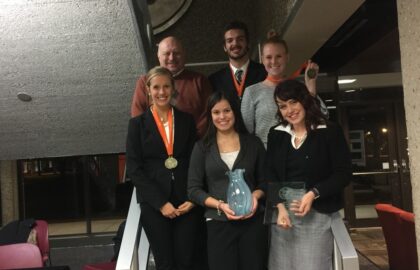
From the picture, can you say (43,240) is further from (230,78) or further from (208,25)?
(208,25)

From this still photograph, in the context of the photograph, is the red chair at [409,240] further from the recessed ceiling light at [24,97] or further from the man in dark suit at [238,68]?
the recessed ceiling light at [24,97]

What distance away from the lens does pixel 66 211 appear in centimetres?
643

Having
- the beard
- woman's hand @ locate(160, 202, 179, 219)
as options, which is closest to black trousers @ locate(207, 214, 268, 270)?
woman's hand @ locate(160, 202, 179, 219)

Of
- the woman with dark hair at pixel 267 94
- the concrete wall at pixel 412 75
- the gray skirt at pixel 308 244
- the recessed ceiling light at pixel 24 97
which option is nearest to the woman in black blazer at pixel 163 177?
the woman with dark hair at pixel 267 94

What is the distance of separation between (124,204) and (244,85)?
458 centimetres

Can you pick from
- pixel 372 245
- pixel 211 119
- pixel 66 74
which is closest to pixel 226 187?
pixel 211 119

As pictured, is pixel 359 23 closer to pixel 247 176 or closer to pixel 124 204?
pixel 247 176

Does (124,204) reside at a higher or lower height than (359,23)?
lower

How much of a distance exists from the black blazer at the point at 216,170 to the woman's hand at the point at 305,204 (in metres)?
0.22

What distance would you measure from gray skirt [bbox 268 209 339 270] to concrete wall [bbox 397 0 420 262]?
16.4 inches

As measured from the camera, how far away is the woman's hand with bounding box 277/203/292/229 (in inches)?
70.9

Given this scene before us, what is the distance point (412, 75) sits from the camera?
1.84 m

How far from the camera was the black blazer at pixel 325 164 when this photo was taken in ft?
5.92

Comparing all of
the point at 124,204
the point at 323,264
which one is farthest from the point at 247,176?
the point at 124,204
